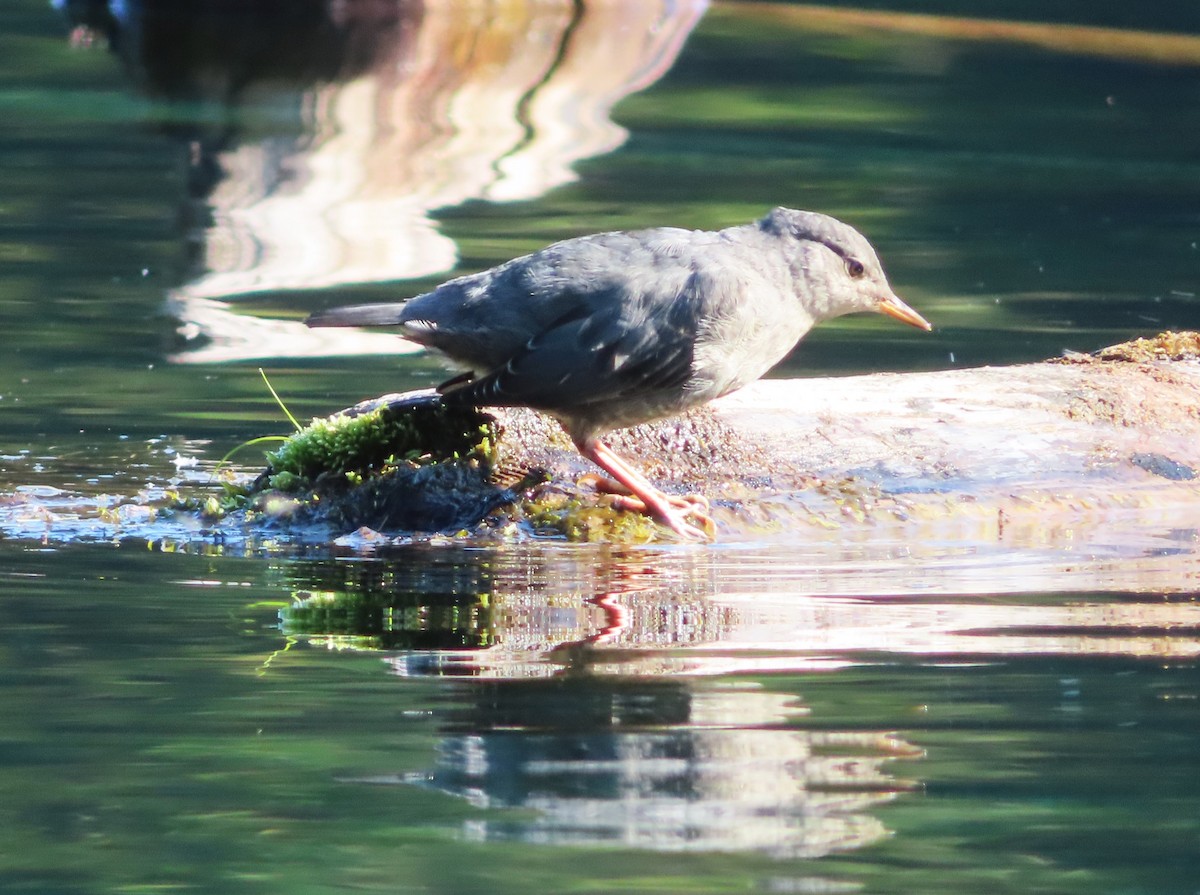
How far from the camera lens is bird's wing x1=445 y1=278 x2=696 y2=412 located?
6.37m

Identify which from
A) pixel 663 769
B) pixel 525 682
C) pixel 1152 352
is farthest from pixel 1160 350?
pixel 663 769

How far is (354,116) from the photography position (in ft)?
66.4

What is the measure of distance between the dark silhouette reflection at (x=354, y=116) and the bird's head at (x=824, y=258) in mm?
3899

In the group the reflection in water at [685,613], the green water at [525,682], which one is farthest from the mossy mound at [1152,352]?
the reflection in water at [685,613]

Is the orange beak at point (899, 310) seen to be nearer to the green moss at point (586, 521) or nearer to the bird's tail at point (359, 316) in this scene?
the green moss at point (586, 521)

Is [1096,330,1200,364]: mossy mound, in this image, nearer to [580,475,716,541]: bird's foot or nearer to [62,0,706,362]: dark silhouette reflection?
[580,475,716,541]: bird's foot

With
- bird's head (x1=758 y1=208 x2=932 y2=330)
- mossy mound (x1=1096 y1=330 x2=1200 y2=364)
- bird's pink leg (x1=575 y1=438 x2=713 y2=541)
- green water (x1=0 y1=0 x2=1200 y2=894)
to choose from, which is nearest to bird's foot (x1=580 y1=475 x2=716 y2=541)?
bird's pink leg (x1=575 y1=438 x2=713 y2=541)

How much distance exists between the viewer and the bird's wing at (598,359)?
6.37 m

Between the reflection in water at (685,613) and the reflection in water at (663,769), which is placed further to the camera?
the reflection in water at (685,613)

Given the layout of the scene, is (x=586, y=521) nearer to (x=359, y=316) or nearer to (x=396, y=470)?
(x=396, y=470)

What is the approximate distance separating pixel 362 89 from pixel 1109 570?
55.9ft

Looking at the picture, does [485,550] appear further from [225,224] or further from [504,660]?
[225,224]

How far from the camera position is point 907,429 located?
7.03 meters

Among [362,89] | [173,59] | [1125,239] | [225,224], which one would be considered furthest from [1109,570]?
[173,59]
